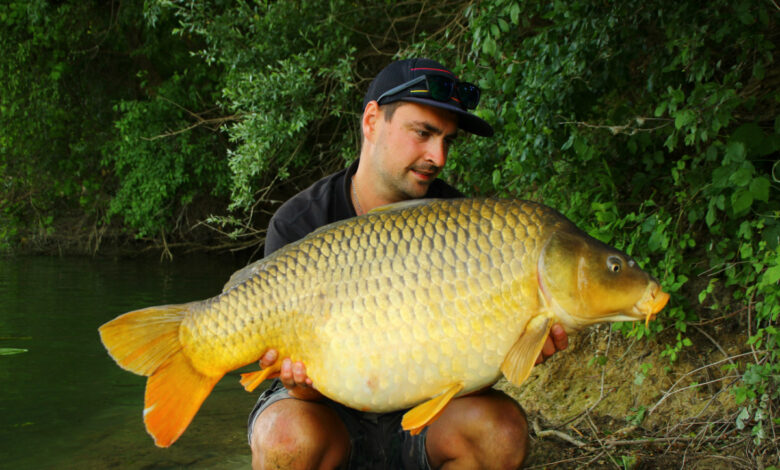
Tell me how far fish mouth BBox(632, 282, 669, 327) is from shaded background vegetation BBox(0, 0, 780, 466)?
59 cm

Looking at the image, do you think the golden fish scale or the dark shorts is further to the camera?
the dark shorts

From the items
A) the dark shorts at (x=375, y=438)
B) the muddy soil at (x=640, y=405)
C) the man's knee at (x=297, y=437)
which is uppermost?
the man's knee at (x=297, y=437)

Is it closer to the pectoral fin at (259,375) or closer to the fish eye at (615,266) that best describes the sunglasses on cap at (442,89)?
the fish eye at (615,266)

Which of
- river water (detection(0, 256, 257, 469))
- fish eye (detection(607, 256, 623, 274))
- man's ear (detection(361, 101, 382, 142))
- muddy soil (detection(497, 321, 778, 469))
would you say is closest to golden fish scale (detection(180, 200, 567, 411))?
fish eye (detection(607, 256, 623, 274))

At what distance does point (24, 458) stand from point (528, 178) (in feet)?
6.62

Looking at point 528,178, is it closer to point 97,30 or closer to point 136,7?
point 136,7

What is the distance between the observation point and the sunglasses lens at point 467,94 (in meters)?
1.68

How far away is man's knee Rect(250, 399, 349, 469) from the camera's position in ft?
4.82

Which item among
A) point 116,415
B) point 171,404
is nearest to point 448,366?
point 171,404

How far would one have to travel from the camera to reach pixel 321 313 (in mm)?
1322

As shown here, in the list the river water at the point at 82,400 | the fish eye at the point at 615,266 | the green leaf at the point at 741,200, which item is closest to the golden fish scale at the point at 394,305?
the fish eye at the point at 615,266

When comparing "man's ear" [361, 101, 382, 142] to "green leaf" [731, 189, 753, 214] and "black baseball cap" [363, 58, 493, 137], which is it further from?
"green leaf" [731, 189, 753, 214]

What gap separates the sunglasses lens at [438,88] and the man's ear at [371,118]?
0.17 metres

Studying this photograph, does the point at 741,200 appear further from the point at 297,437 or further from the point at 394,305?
the point at 297,437
